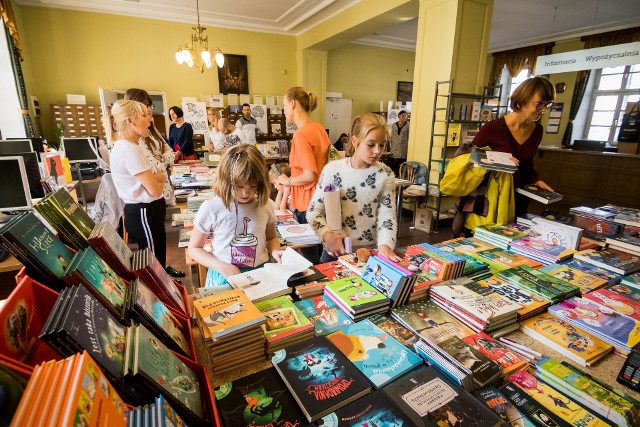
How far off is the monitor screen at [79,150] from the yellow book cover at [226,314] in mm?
4249

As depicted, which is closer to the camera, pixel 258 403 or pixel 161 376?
pixel 161 376

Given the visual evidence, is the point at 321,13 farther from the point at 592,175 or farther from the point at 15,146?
the point at 592,175

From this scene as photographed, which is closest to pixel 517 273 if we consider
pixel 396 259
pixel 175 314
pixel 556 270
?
pixel 556 270

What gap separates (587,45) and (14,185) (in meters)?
10.1

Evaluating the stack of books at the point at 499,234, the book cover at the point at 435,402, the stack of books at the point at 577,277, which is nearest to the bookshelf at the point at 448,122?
the stack of books at the point at 499,234

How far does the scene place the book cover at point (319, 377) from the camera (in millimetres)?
784

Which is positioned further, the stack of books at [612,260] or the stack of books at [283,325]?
the stack of books at [612,260]

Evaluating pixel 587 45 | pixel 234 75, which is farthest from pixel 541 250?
pixel 587 45

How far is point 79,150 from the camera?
4.38 m

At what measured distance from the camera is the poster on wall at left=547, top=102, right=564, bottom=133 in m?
8.06

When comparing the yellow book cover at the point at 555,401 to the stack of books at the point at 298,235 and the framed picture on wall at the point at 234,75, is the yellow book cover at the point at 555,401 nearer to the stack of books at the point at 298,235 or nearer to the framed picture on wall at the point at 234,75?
the stack of books at the point at 298,235

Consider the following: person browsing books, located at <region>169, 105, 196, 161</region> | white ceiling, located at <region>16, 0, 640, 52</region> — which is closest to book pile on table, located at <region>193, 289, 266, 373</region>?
person browsing books, located at <region>169, 105, 196, 161</region>

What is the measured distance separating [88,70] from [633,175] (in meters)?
9.74

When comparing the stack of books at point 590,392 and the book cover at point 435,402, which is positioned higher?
the book cover at point 435,402
